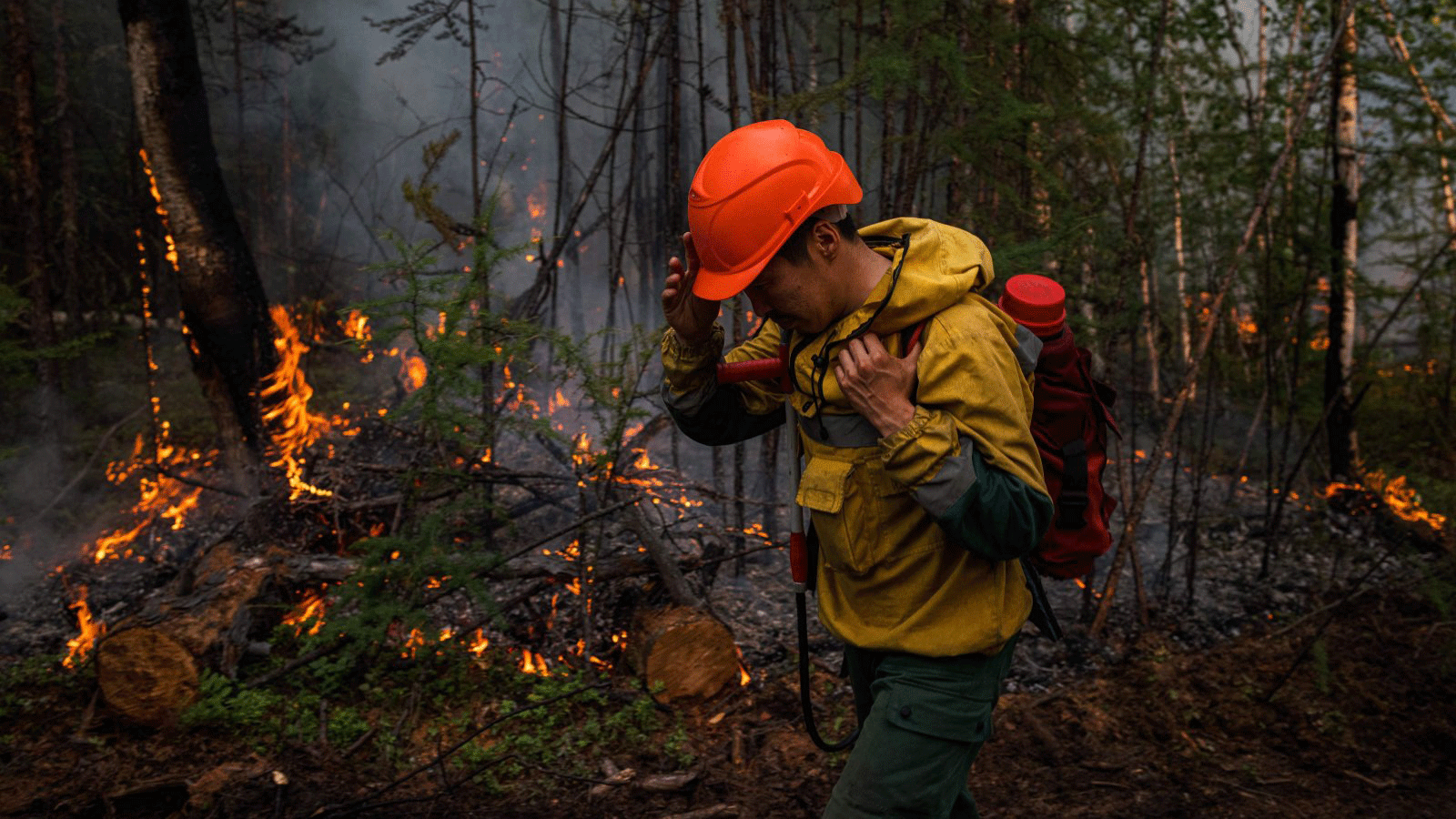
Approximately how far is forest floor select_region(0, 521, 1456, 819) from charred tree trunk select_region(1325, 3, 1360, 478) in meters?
3.49

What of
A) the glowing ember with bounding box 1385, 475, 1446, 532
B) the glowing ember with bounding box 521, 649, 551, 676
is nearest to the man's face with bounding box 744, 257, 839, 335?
the glowing ember with bounding box 521, 649, 551, 676

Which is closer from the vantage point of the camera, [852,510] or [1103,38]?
[852,510]

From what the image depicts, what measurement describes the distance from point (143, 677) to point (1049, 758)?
15.4 ft

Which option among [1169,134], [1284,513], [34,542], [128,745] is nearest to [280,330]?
[34,542]

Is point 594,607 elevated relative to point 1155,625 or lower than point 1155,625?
elevated

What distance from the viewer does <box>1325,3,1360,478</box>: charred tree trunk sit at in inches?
322

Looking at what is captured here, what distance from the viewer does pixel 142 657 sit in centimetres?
438

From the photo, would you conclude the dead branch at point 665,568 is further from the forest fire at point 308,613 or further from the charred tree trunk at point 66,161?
the charred tree trunk at point 66,161

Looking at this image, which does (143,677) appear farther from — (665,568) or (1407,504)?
(1407,504)

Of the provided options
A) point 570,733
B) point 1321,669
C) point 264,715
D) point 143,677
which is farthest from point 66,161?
point 1321,669

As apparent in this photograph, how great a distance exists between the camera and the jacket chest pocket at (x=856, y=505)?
221 centimetres

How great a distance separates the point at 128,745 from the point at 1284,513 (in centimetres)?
964

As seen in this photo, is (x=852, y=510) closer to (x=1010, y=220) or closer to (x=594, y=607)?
(x=594, y=607)

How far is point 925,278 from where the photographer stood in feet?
6.98
